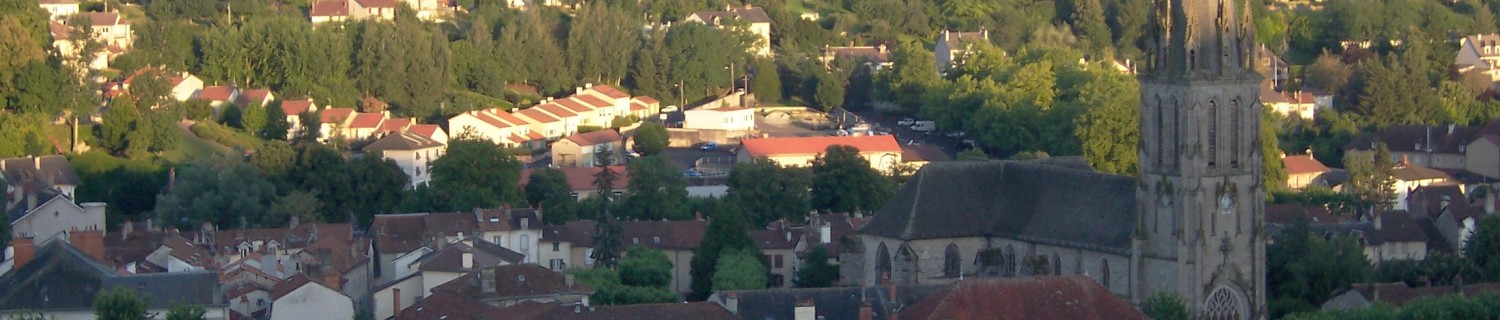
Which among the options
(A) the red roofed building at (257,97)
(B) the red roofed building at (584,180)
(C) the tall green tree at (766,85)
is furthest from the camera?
(C) the tall green tree at (766,85)

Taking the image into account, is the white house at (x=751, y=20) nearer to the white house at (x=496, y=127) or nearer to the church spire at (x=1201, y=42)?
the white house at (x=496, y=127)

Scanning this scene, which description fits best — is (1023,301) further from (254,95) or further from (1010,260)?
(254,95)

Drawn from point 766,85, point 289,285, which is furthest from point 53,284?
point 766,85

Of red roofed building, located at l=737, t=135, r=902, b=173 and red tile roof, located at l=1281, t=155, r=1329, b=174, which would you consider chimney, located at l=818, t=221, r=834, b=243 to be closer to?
red roofed building, located at l=737, t=135, r=902, b=173

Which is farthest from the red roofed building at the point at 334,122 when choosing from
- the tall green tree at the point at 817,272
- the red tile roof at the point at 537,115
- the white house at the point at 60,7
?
the tall green tree at the point at 817,272

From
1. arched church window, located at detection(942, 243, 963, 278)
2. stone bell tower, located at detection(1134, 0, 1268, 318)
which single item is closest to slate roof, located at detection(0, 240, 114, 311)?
arched church window, located at detection(942, 243, 963, 278)

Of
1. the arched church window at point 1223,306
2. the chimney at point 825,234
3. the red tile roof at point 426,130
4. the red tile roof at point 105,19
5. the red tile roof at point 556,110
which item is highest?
the red tile roof at point 105,19
